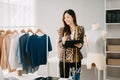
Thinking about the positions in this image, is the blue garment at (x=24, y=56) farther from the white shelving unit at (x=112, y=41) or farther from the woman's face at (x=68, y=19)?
the white shelving unit at (x=112, y=41)

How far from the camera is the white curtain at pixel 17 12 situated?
12.3ft

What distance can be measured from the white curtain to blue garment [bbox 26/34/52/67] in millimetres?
861

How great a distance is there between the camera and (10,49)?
318cm

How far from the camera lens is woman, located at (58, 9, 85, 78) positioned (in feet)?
10.0

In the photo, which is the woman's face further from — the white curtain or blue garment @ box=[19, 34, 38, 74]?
the white curtain

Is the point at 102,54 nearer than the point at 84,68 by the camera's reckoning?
Yes

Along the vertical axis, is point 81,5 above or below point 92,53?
above

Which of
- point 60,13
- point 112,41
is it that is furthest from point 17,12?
point 112,41

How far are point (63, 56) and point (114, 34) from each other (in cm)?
164

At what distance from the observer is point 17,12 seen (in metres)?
4.09

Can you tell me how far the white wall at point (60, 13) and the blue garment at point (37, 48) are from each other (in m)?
1.38

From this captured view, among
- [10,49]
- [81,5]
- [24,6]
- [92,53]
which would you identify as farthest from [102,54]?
[24,6]

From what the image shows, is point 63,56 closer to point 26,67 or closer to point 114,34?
point 26,67

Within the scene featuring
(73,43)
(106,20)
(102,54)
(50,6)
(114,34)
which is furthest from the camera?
(50,6)
